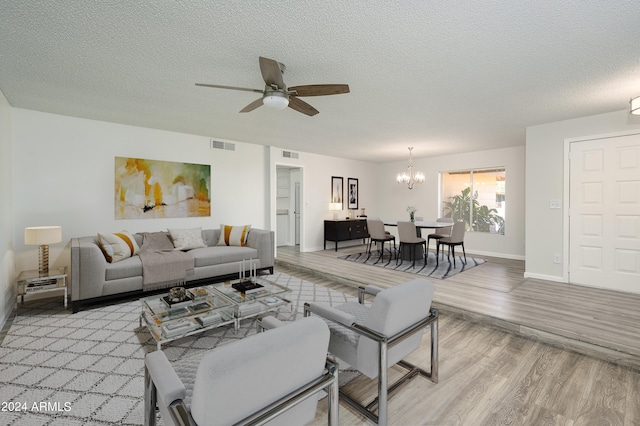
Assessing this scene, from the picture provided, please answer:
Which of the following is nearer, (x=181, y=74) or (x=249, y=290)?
(x=181, y=74)

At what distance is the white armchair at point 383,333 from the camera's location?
1.66m

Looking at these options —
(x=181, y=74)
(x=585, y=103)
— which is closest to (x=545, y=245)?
(x=585, y=103)

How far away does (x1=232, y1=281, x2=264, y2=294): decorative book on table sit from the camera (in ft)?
10.00

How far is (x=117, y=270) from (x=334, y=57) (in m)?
3.56

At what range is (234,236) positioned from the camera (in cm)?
513

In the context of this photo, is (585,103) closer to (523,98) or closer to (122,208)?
(523,98)

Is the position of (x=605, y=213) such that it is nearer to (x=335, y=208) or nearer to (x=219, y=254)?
(x=335, y=208)

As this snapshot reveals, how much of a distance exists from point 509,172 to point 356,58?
18.2 feet

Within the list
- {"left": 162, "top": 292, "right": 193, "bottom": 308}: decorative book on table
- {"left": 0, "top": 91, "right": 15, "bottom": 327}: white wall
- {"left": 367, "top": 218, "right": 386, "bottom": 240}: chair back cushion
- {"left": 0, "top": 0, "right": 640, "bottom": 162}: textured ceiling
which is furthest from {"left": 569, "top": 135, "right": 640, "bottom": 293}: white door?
{"left": 0, "top": 91, "right": 15, "bottom": 327}: white wall

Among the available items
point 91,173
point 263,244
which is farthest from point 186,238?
point 91,173

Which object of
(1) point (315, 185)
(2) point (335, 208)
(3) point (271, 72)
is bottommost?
(2) point (335, 208)

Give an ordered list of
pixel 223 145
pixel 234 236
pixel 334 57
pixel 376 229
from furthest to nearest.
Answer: pixel 376 229 → pixel 223 145 → pixel 234 236 → pixel 334 57

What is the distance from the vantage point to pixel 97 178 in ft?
14.5

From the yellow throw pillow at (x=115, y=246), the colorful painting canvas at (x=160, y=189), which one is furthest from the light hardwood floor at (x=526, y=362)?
the colorful painting canvas at (x=160, y=189)
